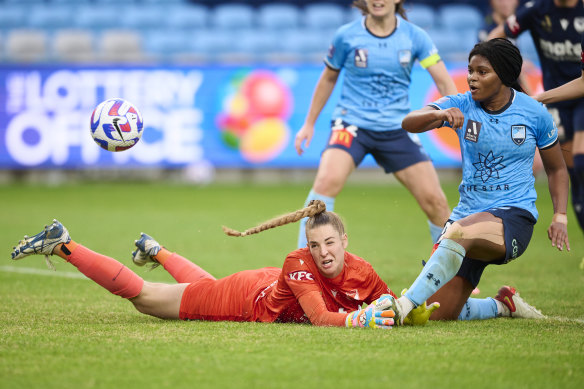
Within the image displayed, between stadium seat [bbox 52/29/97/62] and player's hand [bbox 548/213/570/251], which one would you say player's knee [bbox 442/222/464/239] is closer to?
player's hand [bbox 548/213/570/251]

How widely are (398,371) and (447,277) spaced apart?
112cm

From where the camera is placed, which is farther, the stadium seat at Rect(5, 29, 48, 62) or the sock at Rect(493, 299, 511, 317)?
the stadium seat at Rect(5, 29, 48, 62)

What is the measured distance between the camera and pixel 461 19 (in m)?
19.5

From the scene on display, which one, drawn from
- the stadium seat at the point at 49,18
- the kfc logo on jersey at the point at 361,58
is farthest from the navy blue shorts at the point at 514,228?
the stadium seat at the point at 49,18

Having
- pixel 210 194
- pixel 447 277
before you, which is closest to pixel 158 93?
pixel 210 194

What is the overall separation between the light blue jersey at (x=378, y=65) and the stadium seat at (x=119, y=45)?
37.9ft

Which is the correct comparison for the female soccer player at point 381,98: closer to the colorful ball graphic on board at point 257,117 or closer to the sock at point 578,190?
the sock at point 578,190

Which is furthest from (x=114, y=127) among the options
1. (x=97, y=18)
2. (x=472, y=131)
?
(x=97, y=18)

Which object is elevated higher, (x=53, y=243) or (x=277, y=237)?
(x=53, y=243)

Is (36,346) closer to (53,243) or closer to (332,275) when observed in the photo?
(53,243)

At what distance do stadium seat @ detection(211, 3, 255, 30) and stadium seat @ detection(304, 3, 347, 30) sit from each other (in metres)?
1.42

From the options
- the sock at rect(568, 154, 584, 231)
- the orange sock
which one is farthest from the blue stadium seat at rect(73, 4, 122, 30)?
the orange sock

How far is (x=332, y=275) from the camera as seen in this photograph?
4.77 meters

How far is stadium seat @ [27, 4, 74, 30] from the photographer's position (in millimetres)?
18984
